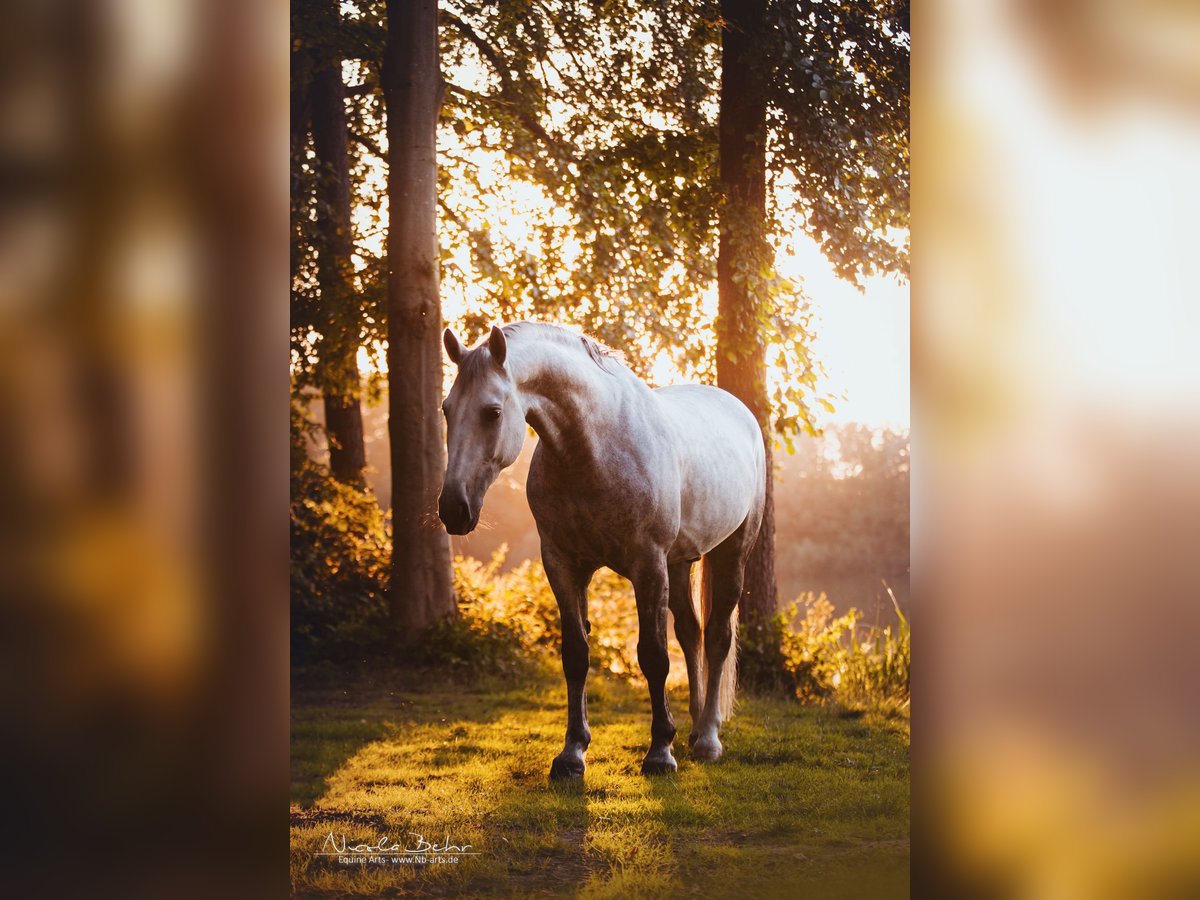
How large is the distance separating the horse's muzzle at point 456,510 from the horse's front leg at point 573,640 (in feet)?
1.98

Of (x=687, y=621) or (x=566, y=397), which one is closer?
(x=566, y=397)

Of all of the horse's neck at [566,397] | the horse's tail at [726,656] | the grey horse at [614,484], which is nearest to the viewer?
the grey horse at [614,484]

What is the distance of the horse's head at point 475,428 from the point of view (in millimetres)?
2549

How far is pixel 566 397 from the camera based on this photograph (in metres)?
2.90

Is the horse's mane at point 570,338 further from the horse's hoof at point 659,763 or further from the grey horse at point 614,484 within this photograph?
the horse's hoof at point 659,763

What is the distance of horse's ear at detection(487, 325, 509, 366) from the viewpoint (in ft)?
8.59

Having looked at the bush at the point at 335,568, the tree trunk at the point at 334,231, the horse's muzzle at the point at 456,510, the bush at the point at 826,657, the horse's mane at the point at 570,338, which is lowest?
the bush at the point at 826,657

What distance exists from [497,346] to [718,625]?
4.94 ft

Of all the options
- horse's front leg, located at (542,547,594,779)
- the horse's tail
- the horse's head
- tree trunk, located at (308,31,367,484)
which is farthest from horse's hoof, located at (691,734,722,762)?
tree trunk, located at (308,31,367,484)
